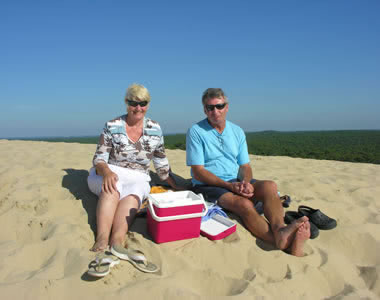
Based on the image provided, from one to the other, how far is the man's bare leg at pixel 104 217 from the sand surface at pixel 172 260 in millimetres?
130

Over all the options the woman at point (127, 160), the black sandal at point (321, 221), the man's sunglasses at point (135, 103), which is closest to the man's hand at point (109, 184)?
the woman at point (127, 160)

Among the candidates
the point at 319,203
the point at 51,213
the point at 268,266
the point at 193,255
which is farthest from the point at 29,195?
the point at 319,203

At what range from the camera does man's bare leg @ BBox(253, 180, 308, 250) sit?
2.31 metres

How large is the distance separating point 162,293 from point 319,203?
8.74ft

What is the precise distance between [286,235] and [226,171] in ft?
3.75

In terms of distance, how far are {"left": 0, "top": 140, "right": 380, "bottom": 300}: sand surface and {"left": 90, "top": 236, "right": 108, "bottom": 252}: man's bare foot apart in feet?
0.25

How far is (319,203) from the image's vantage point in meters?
3.59

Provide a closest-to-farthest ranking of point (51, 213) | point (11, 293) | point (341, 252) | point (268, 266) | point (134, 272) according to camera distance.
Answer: point (11, 293), point (134, 272), point (268, 266), point (341, 252), point (51, 213)

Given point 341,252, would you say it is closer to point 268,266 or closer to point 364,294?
point 364,294

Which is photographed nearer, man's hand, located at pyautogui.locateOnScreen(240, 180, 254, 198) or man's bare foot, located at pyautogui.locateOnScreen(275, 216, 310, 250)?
man's bare foot, located at pyautogui.locateOnScreen(275, 216, 310, 250)

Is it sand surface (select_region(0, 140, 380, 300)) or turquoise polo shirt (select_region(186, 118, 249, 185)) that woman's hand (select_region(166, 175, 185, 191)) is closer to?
turquoise polo shirt (select_region(186, 118, 249, 185))

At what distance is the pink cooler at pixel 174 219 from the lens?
7.52ft

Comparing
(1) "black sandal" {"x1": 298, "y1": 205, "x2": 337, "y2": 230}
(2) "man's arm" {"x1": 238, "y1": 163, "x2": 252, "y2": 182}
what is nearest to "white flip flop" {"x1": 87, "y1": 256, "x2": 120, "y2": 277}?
(2) "man's arm" {"x1": 238, "y1": 163, "x2": 252, "y2": 182}

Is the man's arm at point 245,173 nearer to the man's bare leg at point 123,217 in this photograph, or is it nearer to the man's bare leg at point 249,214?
the man's bare leg at point 249,214
